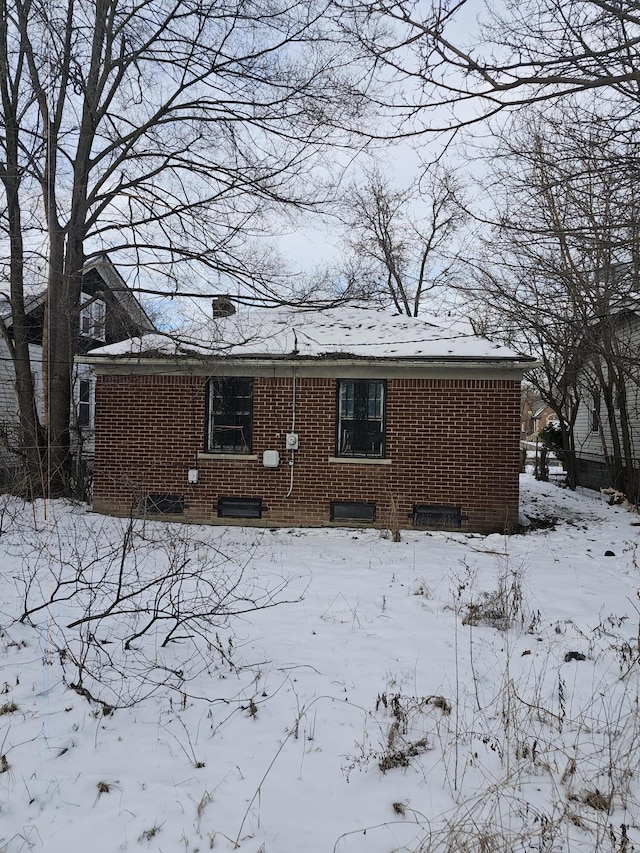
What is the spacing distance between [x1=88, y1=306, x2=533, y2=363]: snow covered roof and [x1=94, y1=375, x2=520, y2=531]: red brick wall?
593 millimetres

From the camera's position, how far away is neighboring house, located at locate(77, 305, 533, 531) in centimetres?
1066

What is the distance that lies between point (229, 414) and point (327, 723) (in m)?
8.72

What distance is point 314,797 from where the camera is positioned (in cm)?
265

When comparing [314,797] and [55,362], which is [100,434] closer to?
[55,362]

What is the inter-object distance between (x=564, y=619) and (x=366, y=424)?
21.2 ft

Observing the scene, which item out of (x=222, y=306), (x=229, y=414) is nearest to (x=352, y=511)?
(x=229, y=414)

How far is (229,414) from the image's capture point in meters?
11.5

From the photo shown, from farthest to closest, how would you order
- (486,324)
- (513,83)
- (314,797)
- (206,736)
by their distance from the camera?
(486,324) → (513,83) → (206,736) → (314,797)

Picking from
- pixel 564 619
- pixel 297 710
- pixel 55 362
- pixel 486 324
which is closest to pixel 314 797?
pixel 297 710

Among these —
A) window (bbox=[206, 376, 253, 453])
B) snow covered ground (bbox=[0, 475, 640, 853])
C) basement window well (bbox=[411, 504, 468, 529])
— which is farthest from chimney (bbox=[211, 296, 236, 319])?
snow covered ground (bbox=[0, 475, 640, 853])

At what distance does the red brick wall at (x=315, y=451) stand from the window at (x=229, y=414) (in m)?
0.24

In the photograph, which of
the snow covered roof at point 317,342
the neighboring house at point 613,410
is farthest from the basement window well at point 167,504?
the neighboring house at point 613,410

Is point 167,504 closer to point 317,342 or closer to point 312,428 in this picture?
point 312,428

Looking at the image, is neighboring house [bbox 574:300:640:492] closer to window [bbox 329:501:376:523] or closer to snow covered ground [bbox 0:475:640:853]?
window [bbox 329:501:376:523]
